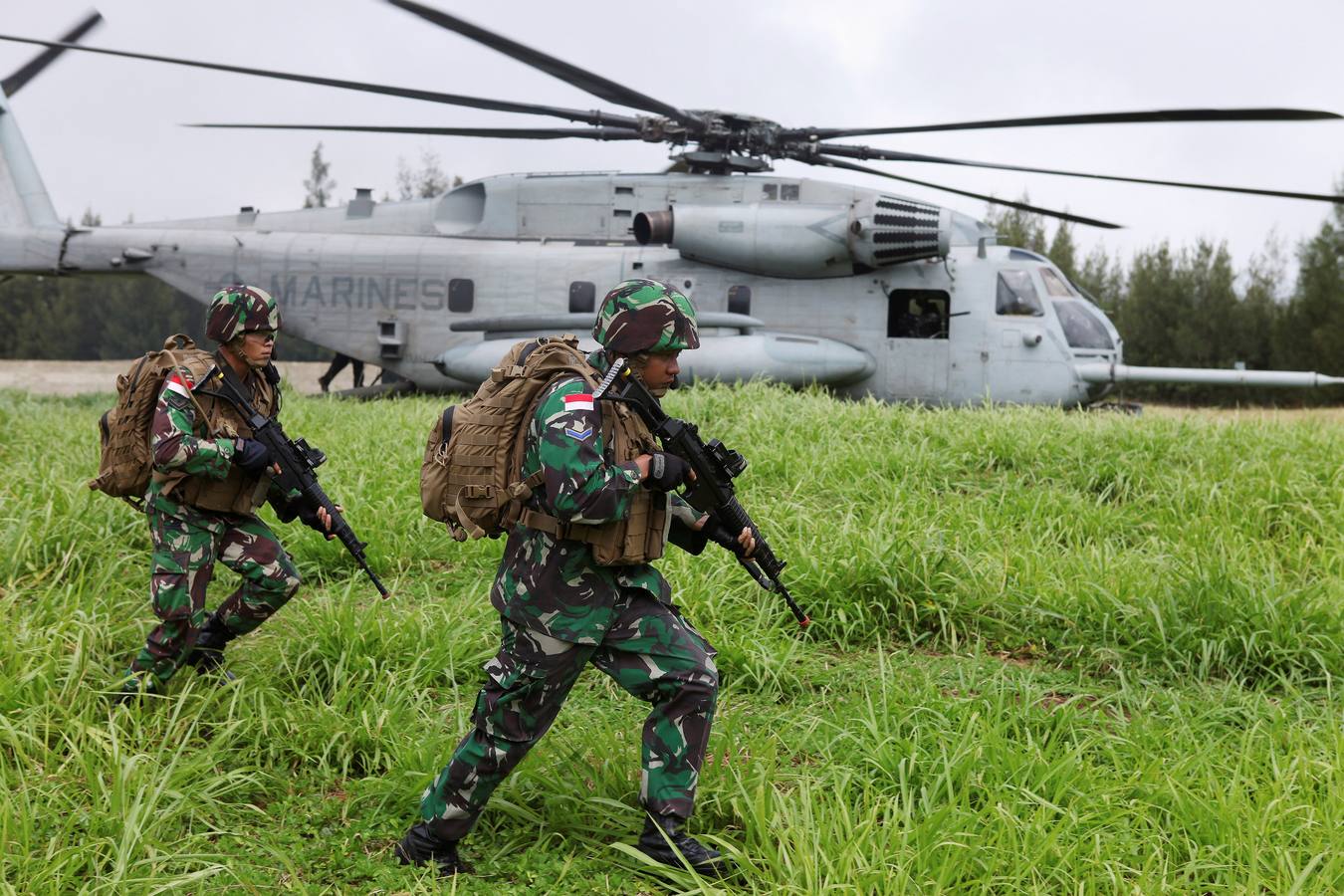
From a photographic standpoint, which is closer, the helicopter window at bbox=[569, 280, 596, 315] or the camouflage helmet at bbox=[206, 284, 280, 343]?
the camouflage helmet at bbox=[206, 284, 280, 343]

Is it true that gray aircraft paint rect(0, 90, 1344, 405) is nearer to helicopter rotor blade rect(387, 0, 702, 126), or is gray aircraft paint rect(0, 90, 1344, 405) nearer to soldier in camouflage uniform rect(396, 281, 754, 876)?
helicopter rotor blade rect(387, 0, 702, 126)

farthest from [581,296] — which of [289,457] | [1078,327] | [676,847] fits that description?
[676,847]

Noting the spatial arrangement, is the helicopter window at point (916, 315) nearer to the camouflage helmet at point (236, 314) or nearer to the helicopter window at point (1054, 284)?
the helicopter window at point (1054, 284)

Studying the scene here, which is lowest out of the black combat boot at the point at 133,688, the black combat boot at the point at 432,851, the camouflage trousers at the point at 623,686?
the black combat boot at the point at 432,851

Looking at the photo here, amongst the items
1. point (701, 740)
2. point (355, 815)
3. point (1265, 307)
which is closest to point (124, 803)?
point (355, 815)

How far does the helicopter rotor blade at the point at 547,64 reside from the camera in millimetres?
7027

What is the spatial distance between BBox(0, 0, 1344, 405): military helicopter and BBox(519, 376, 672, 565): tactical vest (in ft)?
20.1

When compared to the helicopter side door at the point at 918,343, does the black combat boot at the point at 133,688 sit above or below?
below

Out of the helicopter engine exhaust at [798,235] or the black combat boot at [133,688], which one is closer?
the black combat boot at [133,688]

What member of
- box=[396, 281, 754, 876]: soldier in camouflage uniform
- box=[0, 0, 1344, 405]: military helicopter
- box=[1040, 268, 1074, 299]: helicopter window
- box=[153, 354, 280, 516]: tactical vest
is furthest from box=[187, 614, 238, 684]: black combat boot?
box=[1040, 268, 1074, 299]: helicopter window

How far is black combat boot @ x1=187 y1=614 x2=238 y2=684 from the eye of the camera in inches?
166

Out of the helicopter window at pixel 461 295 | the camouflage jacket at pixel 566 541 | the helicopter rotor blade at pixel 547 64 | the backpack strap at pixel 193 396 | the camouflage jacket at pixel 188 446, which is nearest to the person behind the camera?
the camouflage jacket at pixel 566 541

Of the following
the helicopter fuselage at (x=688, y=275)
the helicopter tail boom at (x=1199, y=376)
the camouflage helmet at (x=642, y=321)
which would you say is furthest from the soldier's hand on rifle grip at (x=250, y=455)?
the helicopter tail boom at (x=1199, y=376)

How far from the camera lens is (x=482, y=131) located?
925 centimetres
